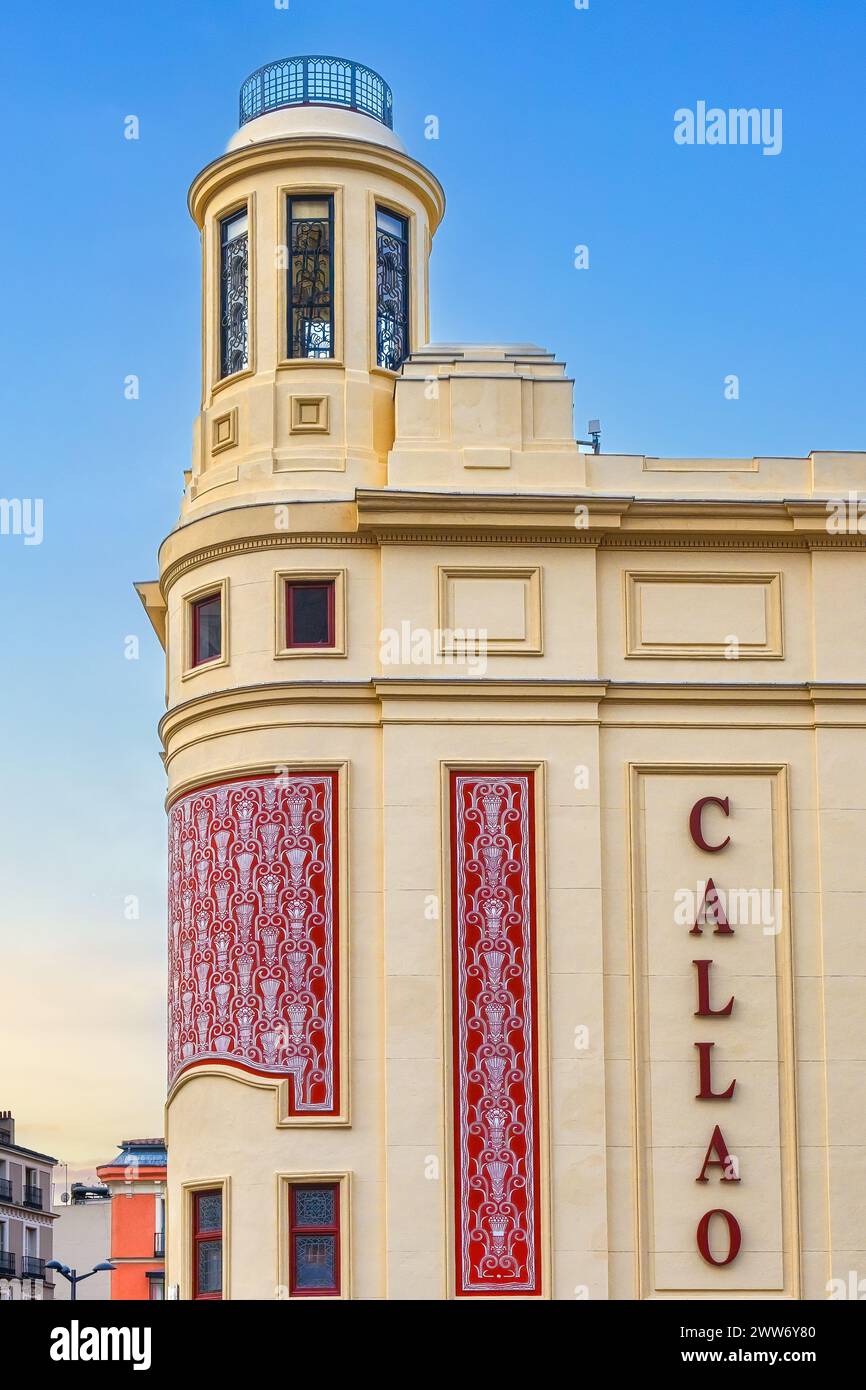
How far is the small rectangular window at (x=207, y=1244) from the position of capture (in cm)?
2677

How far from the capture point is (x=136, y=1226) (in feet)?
260

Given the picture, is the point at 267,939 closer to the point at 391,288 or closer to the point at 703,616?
the point at 703,616

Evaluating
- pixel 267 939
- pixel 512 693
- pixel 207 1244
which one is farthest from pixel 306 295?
pixel 207 1244

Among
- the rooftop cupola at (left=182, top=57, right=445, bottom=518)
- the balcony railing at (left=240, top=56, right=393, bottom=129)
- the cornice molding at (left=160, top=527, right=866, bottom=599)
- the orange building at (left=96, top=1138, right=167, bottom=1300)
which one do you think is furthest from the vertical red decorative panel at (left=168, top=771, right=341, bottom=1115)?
the orange building at (left=96, top=1138, right=167, bottom=1300)

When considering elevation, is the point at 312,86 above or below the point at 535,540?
above

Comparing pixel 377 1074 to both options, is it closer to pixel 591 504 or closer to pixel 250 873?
pixel 250 873

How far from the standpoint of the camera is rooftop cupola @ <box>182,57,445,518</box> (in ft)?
95.7

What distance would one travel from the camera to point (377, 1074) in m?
26.8

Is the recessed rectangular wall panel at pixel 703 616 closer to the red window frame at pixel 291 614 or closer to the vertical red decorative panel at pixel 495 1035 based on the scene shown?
the vertical red decorative panel at pixel 495 1035

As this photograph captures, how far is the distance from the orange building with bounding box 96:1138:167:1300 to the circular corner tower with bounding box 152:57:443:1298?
51.9m

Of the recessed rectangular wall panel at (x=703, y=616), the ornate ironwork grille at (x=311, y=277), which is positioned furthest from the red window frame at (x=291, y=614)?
the recessed rectangular wall panel at (x=703, y=616)

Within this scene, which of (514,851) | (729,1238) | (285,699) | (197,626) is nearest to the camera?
(729,1238)

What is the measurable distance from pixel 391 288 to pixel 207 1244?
12700 millimetres

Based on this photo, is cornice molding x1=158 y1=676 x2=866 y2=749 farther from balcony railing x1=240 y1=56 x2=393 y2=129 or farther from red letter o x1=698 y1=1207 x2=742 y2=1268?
balcony railing x1=240 y1=56 x2=393 y2=129
